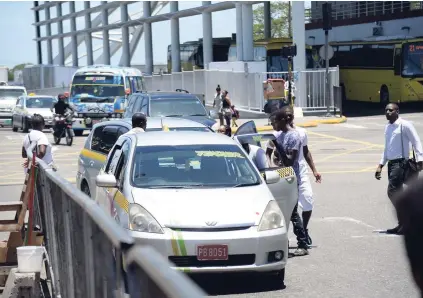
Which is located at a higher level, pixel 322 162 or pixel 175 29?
pixel 175 29

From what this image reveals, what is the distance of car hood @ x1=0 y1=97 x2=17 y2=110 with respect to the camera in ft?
149

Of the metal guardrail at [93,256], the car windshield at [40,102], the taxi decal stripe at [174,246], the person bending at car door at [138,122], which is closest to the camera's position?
the metal guardrail at [93,256]

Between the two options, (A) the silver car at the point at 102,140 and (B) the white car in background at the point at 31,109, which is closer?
(A) the silver car at the point at 102,140

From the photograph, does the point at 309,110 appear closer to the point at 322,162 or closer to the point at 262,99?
the point at 262,99

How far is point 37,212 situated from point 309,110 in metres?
31.3

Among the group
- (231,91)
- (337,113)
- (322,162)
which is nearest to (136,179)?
(322,162)

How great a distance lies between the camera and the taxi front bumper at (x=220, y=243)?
321 inches

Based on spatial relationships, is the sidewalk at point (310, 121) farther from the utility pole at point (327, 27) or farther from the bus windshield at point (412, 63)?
the bus windshield at point (412, 63)

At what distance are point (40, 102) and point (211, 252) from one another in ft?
105

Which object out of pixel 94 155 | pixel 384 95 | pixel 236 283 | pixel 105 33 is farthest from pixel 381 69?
pixel 236 283

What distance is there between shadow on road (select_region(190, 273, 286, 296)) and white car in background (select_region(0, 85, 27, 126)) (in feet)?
123

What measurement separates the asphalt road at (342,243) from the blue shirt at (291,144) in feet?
3.53

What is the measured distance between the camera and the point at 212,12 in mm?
53000

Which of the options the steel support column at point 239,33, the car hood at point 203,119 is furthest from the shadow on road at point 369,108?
the car hood at point 203,119
